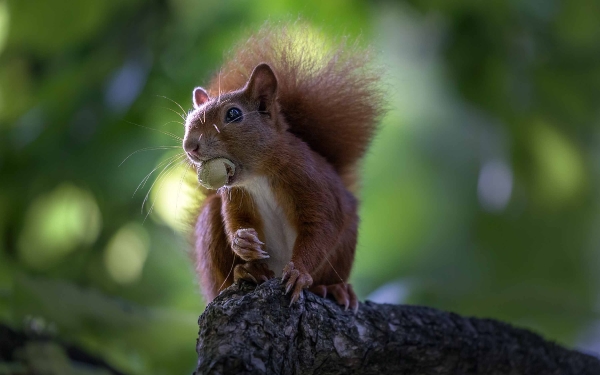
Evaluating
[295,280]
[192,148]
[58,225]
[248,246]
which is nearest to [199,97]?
[192,148]

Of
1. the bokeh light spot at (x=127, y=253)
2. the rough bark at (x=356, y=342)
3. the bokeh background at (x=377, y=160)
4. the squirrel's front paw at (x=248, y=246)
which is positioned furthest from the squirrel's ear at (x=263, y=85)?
the bokeh light spot at (x=127, y=253)

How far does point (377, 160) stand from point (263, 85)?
1.80 metres

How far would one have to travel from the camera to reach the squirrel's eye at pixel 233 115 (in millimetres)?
1569

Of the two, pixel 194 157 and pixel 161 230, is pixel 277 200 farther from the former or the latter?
pixel 161 230

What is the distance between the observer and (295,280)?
55.9 inches

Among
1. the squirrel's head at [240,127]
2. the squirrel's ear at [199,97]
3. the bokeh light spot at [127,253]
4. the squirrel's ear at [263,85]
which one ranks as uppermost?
the bokeh light spot at [127,253]

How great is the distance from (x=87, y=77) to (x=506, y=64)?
6.37ft

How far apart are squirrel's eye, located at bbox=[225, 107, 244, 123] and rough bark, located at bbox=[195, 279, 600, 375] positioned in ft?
1.28

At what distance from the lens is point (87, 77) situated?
2.93 metres

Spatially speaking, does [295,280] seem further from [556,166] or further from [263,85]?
[556,166]

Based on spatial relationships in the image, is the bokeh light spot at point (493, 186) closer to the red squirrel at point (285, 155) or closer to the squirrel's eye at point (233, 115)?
the red squirrel at point (285, 155)

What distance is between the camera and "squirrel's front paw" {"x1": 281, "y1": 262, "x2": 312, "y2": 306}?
1.40m

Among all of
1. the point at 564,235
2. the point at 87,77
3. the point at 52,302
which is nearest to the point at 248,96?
the point at 52,302

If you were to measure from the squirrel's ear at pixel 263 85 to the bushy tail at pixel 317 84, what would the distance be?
202 millimetres
